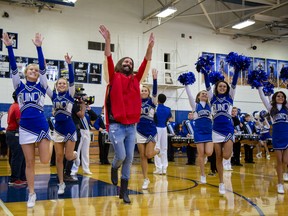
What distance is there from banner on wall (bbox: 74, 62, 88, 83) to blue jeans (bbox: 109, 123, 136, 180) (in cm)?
1196

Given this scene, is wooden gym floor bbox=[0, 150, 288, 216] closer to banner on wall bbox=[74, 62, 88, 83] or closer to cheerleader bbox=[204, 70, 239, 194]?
cheerleader bbox=[204, 70, 239, 194]

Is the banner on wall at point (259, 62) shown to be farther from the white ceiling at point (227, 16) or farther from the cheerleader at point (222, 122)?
the cheerleader at point (222, 122)

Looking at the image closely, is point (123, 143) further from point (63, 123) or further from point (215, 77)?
point (215, 77)

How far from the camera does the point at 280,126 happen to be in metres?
5.81

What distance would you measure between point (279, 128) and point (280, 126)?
0.04 m

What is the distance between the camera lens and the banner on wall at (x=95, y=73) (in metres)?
16.2

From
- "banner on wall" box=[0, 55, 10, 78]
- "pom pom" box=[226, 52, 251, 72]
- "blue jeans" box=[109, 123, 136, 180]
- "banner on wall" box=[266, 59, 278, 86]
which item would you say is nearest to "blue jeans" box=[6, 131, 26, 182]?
"blue jeans" box=[109, 123, 136, 180]

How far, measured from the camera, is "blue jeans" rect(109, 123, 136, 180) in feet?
13.8

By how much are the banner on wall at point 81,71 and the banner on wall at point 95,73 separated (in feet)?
0.78

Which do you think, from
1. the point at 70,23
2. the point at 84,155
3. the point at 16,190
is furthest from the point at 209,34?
the point at 16,190

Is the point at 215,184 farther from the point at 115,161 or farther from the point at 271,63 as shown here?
the point at 271,63

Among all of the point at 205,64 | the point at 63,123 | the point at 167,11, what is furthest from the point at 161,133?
the point at 167,11

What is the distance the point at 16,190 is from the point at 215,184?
3.53 metres

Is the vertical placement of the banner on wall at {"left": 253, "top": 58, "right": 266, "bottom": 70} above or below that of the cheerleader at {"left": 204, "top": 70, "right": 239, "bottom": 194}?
above
